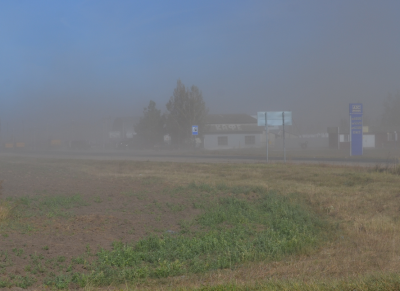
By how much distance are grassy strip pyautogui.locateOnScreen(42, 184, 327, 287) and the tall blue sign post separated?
27947 mm

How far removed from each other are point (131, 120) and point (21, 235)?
10331 centimetres

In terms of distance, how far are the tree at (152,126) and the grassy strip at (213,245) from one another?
190 feet

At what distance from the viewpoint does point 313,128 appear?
167 m

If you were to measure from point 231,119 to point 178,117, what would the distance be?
51.9 ft

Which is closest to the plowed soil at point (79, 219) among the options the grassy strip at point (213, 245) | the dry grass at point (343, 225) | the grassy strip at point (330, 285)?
the grassy strip at point (213, 245)

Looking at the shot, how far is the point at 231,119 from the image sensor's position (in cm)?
8138

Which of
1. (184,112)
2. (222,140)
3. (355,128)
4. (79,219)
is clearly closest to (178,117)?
(184,112)

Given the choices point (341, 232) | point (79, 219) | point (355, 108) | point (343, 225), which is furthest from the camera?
point (355, 108)

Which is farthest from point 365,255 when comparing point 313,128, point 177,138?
point 313,128

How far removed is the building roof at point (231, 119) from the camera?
7944 centimetres

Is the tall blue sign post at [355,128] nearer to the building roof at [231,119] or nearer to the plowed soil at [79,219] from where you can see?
the plowed soil at [79,219]

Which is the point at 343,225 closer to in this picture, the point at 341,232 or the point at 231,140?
the point at 341,232

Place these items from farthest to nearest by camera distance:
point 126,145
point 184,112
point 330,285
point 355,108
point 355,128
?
1. point 126,145
2. point 184,112
3. point 355,128
4. point 355,108
5. point 330,285

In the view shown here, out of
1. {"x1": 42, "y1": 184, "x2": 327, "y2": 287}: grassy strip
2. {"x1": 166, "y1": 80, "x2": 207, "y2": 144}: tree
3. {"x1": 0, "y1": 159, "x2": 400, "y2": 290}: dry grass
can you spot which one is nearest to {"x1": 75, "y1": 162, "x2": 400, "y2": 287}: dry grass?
{"x1": 0, "y1": 159, "x2": 400, "y2": 290}: dry grass
